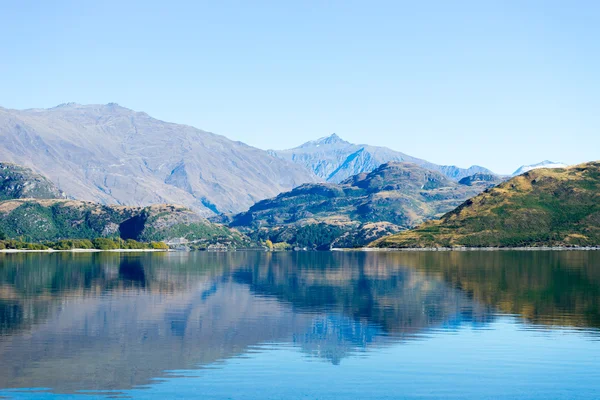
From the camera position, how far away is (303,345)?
3401 inches

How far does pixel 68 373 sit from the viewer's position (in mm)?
69562

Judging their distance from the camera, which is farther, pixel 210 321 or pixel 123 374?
pixel 210 321

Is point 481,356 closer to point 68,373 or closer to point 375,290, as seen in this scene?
point 68,373

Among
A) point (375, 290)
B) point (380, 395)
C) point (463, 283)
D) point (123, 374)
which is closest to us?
point (380, 395)

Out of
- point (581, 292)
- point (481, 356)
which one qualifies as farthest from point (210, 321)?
point (581, 292)

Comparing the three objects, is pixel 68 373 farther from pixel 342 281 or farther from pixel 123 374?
pixel 342 281

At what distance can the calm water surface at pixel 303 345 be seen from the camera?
64.5m

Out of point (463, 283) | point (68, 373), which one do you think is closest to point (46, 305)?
point (68, 373)

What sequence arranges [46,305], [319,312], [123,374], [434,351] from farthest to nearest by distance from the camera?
[46,305]
[319,312]
[434,351]
[123,374]

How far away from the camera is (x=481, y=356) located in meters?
79.6

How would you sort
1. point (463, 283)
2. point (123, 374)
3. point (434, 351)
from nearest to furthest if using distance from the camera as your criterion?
1. point (123, 374)
2. point (434, 351)
3. point (463, 283)

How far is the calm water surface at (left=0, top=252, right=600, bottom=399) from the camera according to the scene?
64.5 metres

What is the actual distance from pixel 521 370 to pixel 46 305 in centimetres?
8728

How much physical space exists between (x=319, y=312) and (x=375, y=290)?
1810 inches
